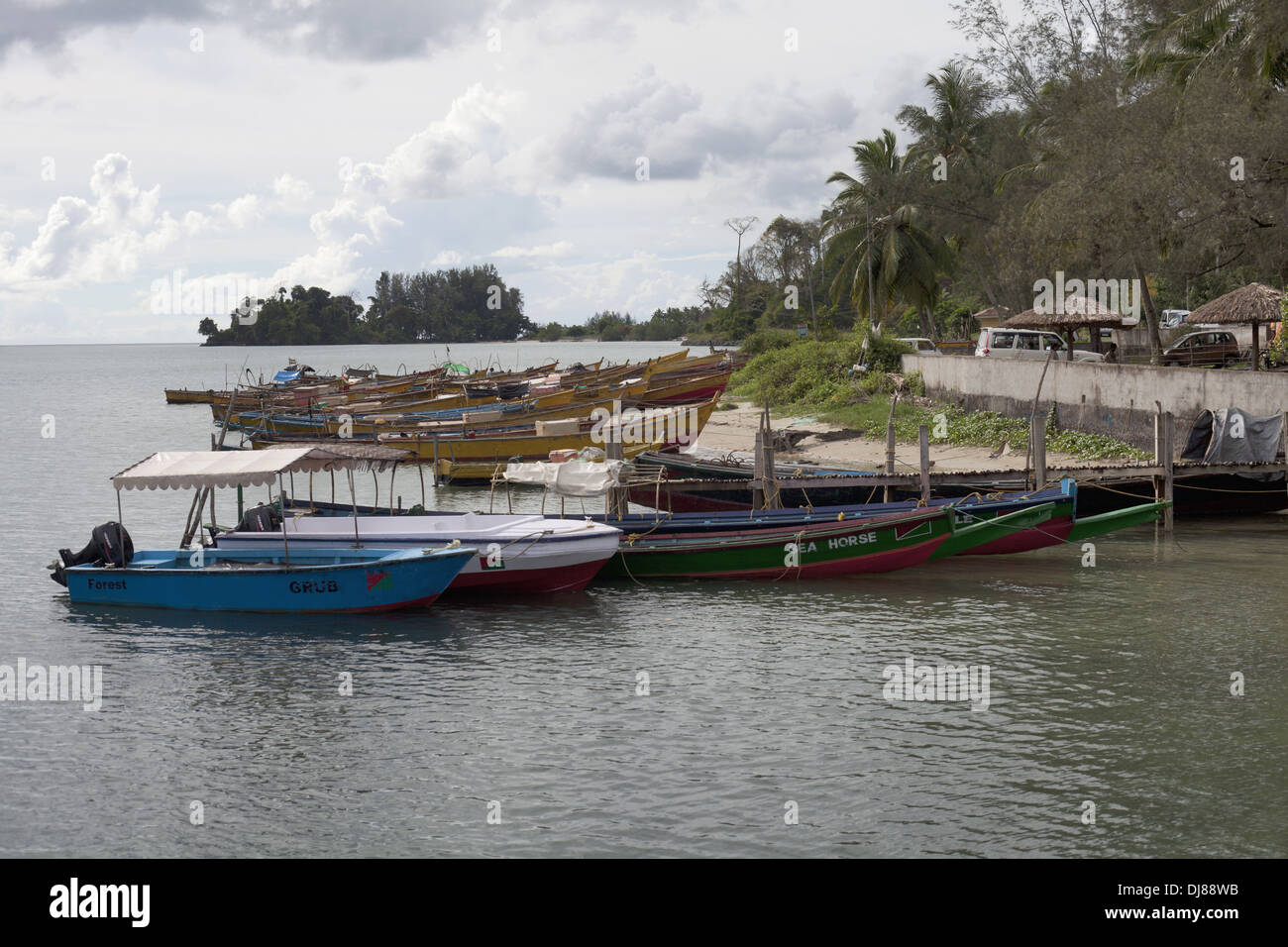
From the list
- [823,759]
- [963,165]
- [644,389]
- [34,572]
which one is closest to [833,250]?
[963,165]

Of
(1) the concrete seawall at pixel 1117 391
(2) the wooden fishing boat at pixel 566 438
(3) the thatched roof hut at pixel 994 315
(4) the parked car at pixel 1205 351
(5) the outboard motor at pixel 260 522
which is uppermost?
(3) the thatched roof hut at pixel 994 315

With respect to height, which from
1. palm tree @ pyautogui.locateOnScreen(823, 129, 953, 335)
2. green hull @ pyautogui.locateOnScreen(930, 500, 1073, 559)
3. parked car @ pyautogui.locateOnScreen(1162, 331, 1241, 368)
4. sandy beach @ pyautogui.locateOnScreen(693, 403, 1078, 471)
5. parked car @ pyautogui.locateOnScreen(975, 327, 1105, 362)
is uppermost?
palm tree @ pyautogui.locateOnScreen(823, 129, 953, 335)

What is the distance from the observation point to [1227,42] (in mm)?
29906

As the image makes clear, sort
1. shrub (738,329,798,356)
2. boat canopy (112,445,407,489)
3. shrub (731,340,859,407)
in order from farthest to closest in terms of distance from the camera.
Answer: shrub (738,329,798,356) → shrub (731,340,859,407) → boat canopy (112,445,407,489)

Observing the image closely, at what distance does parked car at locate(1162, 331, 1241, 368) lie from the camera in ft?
124

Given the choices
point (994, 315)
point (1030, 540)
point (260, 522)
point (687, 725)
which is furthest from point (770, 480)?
point (994, 315)

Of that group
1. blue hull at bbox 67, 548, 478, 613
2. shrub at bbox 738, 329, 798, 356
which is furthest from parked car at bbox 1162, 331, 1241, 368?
shrub at bbox 738, 329, 798, 356

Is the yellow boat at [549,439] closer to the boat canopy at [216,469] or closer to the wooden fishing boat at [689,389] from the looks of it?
the wooden fishing boat at [689,389]

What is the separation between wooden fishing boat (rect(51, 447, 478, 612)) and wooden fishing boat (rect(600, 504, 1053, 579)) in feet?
12.9

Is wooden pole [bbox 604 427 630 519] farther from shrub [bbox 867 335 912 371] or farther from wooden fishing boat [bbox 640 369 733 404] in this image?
shrub [bbox 867 335 912 371]

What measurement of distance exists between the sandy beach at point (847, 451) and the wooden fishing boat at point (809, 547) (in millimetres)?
8380

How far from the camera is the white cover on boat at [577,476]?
23.0 meters

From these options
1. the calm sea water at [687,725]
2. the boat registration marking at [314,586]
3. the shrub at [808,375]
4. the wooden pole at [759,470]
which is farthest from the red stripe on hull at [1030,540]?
the shrub at [808,375]

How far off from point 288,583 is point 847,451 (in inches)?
880
